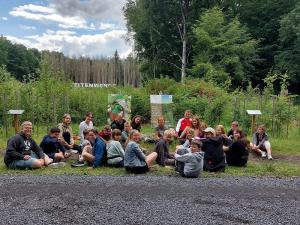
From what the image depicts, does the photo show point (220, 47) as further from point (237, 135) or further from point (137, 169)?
point (137, 169)

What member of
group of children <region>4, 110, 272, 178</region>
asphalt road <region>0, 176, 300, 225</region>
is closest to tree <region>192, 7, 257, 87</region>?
group of children <region>4, 110, 272, 178</region>

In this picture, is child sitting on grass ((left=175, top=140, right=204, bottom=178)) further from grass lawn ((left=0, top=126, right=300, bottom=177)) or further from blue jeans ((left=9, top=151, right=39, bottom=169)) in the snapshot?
blue jeans ((left=9, top=151, right=39, bottom=169))

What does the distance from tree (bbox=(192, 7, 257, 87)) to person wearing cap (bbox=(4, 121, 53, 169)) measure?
23.5 m

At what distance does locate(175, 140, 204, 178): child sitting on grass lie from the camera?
8828 mm

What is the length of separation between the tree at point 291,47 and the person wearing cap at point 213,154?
2634 cm

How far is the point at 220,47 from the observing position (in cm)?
3388

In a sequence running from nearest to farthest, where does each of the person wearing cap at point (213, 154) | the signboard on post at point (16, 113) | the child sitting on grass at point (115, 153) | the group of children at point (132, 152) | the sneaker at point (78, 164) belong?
the group of children at point (132, 152) → the person wearing cap at point (213, 154) → the child sitting on grass at point (115, 153) → the sneaker at point (78, 164) → the signboard on post at point (16, 113)

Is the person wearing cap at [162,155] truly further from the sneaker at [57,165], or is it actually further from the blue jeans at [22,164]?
the blue jeans at [22,164]

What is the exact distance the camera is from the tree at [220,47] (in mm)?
32875

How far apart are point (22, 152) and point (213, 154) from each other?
13.6ft

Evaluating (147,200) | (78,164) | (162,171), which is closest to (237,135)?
(162,171)

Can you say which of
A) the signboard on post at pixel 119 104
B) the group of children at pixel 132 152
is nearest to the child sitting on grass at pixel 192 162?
the group of children at pixel 132 152

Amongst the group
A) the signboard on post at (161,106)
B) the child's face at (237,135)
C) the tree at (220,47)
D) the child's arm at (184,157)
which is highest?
the tree at (220,47)

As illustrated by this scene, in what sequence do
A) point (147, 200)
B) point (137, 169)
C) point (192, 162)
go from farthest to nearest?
point (137, 169)
point (192, 162)
point (147, 200)
